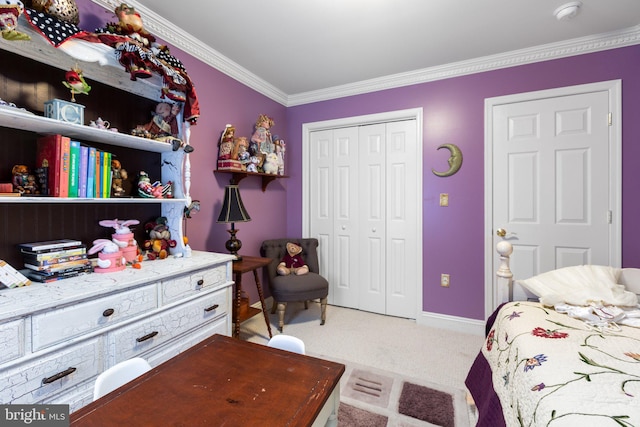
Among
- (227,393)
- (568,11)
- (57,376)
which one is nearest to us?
(227,393)

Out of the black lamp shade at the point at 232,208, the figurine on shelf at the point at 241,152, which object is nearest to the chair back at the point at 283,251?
the black lamp shade at the point at 232,208

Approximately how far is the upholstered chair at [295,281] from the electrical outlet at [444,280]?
1.12 m

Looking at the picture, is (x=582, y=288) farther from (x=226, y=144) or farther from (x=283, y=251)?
(x=226, y=144)

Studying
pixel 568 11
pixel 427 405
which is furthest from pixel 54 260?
pixel 568 11

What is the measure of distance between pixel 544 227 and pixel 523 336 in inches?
66.2

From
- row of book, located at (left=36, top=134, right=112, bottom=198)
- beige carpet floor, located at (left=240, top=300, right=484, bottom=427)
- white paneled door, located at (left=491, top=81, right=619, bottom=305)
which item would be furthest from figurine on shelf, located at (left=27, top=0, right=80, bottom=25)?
white paneled door, located at (left=491, top=81, right=619, bottom=305)

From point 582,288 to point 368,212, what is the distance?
6.28ft

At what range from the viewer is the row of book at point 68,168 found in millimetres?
1373

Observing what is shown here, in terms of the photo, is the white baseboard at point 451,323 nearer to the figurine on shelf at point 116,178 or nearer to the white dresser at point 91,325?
the white dresser at point 91,325

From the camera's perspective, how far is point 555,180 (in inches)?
96.2

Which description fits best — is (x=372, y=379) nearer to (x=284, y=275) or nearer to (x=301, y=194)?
(x=284, y=275)

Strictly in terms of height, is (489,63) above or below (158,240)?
above

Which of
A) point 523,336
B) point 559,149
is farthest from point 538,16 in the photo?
point 523,336

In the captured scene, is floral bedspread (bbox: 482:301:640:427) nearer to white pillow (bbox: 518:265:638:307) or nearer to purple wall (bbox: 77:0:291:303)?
white pillow (bbox: 518:265:638:307)
